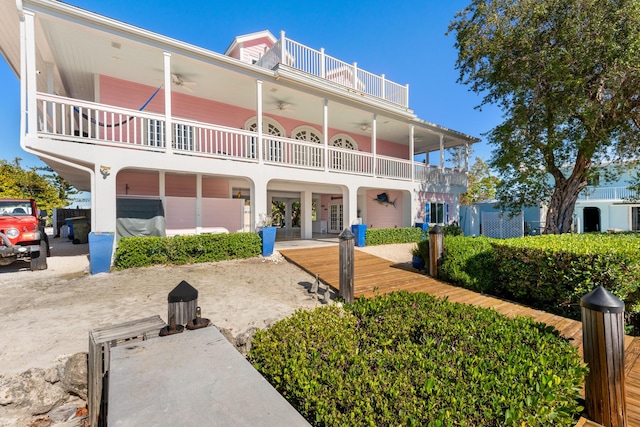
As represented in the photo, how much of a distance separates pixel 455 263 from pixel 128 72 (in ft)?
35.9

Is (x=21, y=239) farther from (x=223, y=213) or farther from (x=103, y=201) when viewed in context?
Answer: (x=223, y=213)

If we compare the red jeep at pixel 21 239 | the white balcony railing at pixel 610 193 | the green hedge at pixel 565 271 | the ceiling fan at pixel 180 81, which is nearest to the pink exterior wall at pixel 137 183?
the red jeep at pixel 21 239

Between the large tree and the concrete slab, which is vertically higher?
the large tree

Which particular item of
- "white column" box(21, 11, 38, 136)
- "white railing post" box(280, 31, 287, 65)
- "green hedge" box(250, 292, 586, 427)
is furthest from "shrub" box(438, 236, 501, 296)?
"white column" box(21, 11, 38, 136)

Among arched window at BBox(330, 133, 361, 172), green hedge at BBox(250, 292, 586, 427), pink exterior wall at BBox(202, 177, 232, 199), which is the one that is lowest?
green hedge at BBox(250, 292, 586, 427)

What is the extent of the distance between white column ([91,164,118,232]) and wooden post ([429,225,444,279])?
773cm

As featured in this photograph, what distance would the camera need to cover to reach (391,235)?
38.2 feet

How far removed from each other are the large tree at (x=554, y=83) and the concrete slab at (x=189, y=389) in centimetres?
1100

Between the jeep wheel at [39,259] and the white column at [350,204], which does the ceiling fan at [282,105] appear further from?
the jeep wheel at [39,259]

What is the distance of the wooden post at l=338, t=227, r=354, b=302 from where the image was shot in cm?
486

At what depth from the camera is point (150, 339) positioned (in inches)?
93.3

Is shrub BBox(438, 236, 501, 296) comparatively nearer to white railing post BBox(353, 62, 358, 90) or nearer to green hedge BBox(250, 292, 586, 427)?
green hedge BBox(250, 292, 586, 427)

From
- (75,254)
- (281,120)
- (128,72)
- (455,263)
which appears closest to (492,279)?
(455,263)

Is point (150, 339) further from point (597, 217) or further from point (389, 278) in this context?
point (597, 217)
